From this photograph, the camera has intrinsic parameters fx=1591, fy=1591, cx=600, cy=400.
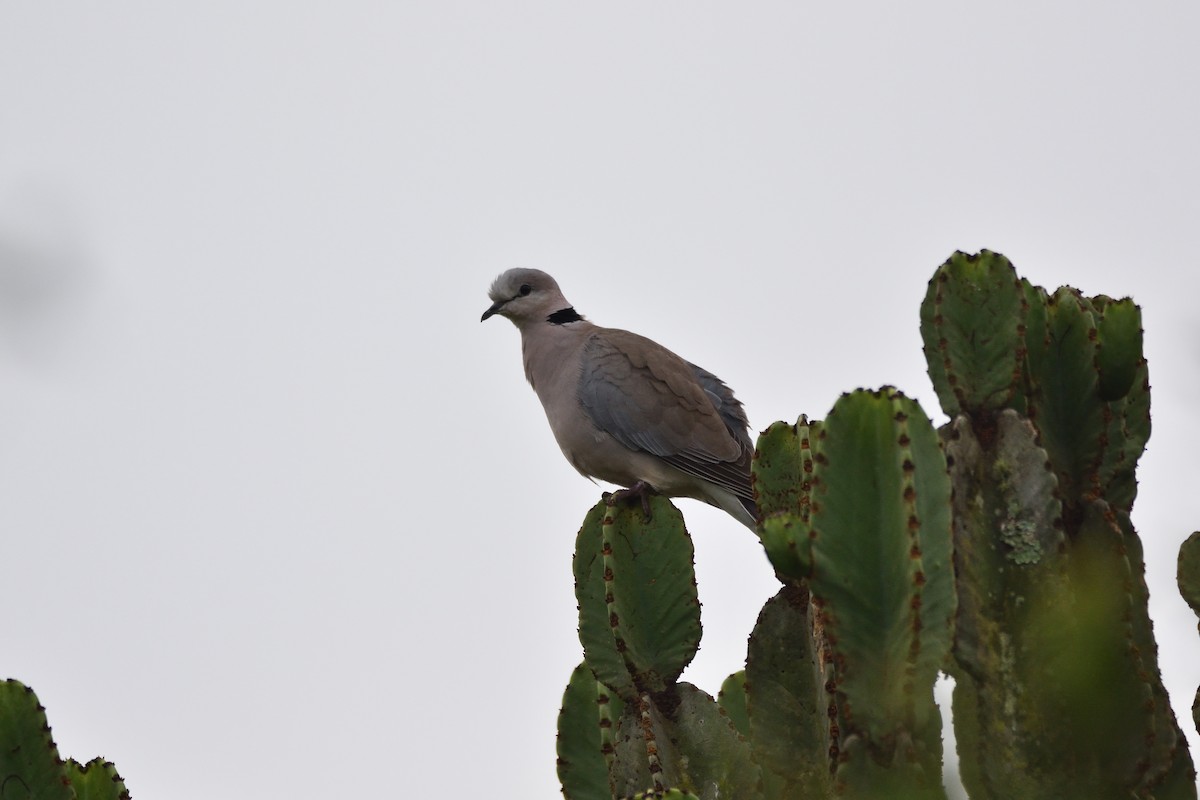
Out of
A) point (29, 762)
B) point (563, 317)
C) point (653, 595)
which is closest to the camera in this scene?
point (29, 762)

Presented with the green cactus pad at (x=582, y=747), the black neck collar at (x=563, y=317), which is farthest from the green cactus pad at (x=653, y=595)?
the black neck collar at (x=563, y=317)

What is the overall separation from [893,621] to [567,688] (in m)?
1.53

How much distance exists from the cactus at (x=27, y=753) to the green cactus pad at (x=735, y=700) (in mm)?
1791

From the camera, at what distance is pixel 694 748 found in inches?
157

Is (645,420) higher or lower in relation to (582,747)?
higher

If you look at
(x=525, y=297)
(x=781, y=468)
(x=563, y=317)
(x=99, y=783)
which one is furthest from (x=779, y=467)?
(x=525, y=297)

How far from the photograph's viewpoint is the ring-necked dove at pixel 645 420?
6.34m

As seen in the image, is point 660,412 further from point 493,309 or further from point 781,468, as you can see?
point 781,468

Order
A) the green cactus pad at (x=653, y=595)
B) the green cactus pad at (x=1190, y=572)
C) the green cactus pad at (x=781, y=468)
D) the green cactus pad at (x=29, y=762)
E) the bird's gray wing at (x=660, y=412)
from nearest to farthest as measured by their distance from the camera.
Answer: the green cactus pad at (x=29, y=762) → the green cactus pad at (x=653, y=595) → the green cactus pad at (x=781, y=468) → the green cactus pad at (x=1190, y=572) → the bird's gray wing at (x=660, y=412)

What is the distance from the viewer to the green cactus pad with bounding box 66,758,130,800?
3.86m

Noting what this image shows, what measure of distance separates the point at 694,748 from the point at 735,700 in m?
0.62

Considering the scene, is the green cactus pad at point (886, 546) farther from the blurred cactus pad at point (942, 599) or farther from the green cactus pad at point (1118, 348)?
the green cactus pad at point (1118, 348)

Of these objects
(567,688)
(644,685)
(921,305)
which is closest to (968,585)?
(921,305)

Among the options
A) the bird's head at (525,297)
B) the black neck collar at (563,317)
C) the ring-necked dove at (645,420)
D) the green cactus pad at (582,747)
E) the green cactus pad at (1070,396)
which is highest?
the bird's head at (525,297)
